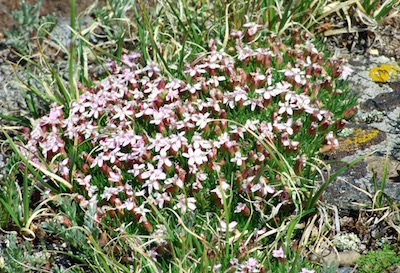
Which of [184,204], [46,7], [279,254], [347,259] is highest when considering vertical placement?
[46,7]

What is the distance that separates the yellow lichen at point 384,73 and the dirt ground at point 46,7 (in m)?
3.10

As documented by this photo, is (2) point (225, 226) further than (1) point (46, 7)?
No

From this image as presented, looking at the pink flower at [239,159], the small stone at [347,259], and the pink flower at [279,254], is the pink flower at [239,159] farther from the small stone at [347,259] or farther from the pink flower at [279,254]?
the small stone at [347,259]

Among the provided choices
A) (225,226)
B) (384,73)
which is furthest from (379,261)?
(384,73)

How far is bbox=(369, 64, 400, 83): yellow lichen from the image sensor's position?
198 inches

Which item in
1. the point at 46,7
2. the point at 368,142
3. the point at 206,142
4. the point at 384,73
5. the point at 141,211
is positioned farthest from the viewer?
the point at 46,7

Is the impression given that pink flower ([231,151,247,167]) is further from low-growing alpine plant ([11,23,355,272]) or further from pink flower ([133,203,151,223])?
pink flower ([133,203,151,223])

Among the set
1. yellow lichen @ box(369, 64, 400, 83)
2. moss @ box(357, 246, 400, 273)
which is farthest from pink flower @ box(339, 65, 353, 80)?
moss @ box(357, 246, 400, 273)

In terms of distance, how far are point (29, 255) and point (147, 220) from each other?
2.70 feet

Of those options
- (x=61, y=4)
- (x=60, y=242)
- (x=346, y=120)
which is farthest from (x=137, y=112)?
(x=61, y=4)

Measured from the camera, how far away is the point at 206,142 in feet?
13.8

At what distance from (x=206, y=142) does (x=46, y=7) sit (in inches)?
123

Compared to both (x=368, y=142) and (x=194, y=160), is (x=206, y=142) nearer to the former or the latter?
(x=194, y=160)

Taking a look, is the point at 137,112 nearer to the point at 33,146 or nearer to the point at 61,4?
the point at 33,146
